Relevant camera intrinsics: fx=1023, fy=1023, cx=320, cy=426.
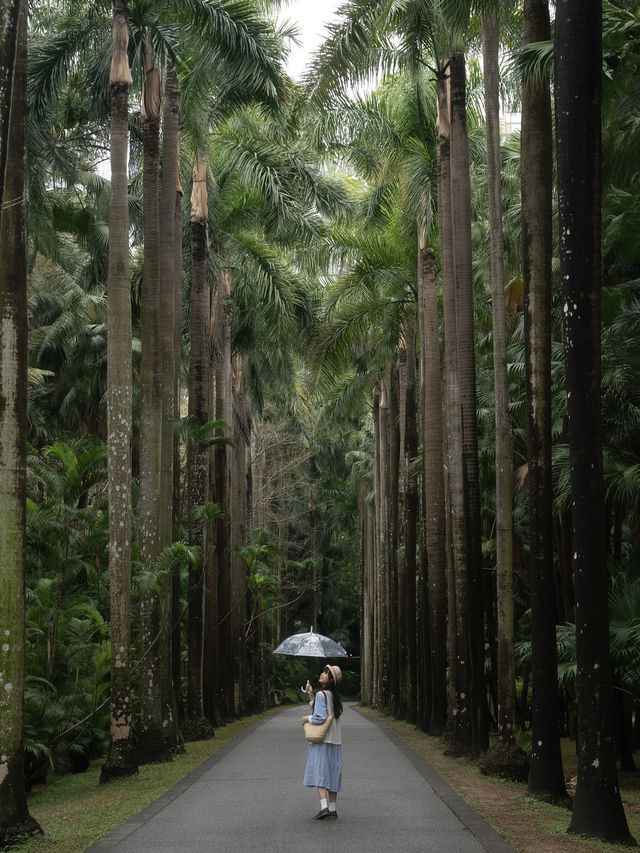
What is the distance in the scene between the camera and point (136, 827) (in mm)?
10047

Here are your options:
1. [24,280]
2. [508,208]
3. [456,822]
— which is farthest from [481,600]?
[508,208]

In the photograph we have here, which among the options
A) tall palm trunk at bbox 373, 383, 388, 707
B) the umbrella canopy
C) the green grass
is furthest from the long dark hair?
tall palm trunk at bbox 373, 383, 388, 707

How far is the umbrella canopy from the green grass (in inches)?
94.0

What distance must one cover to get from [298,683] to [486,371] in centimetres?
4710

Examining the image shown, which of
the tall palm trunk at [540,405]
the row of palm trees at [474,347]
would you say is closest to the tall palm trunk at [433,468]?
the row of palm trees at [474,347]

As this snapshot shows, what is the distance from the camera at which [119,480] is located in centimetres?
1500

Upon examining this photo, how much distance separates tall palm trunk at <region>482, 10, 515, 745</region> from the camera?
Result: 624 inches

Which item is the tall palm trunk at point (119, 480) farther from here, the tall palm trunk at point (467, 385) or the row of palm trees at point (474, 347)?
the tall palm trunk at point (467, 385)

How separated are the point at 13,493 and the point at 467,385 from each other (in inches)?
394

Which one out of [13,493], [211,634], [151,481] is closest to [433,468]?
[211,634]

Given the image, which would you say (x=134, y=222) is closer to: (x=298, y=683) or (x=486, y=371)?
(x=486, y=371)

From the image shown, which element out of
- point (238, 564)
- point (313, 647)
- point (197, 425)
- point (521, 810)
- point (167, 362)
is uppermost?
point (167, 362)

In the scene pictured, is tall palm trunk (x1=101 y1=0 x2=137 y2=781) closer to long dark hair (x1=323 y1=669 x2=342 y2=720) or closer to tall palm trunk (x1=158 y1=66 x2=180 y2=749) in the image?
tall palm trunk (x1=158 y1=66 x2=180 y2=749)

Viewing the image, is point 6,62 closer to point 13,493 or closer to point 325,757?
point 13,493
